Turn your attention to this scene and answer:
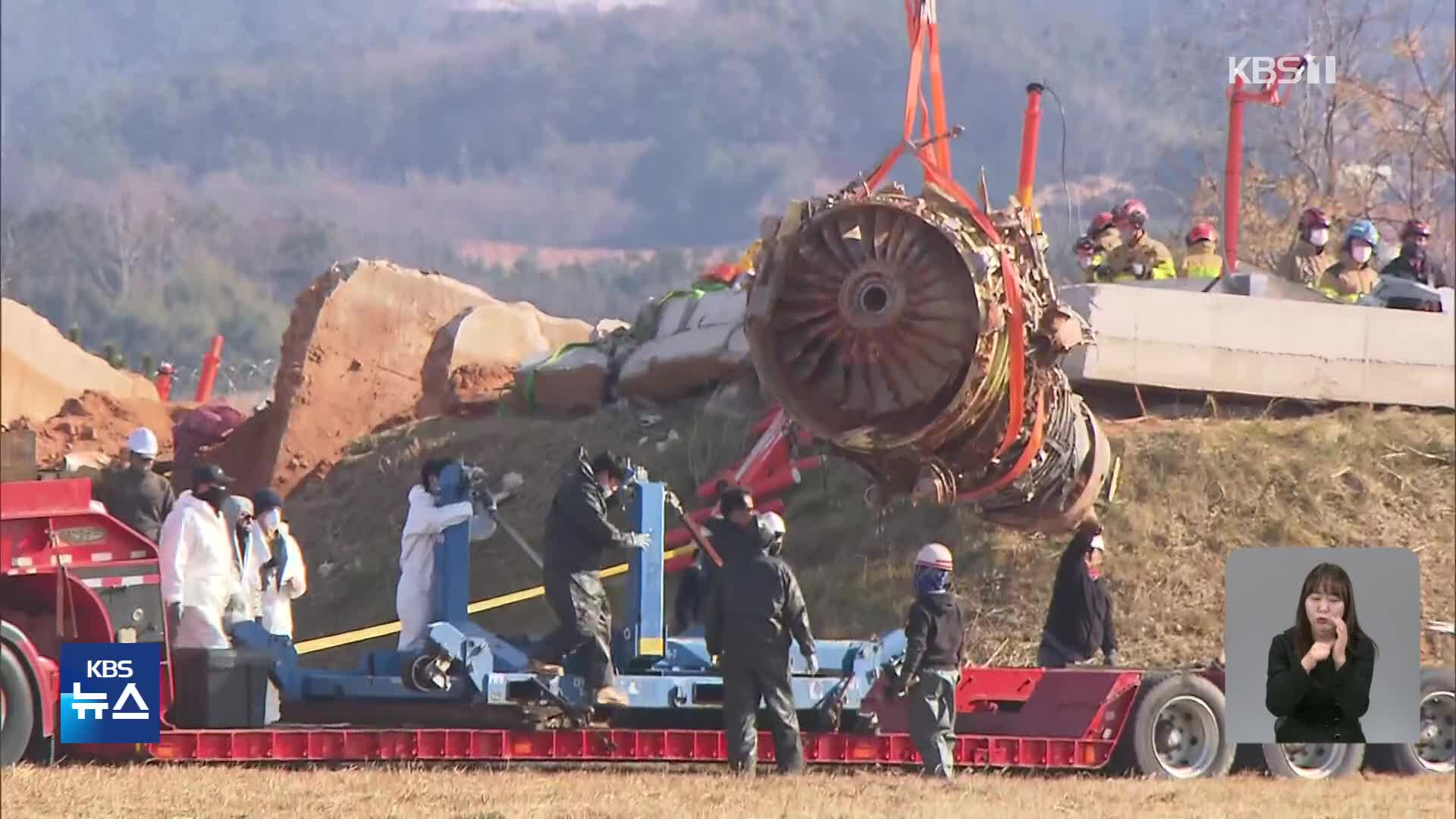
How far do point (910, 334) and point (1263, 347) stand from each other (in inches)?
313

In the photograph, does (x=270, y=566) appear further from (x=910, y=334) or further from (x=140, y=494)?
(x=910, y=334)

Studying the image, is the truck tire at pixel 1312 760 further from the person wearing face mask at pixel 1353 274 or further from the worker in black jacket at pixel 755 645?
the person wearing face mask at pixel 1353 274

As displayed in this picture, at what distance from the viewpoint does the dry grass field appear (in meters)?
14.2

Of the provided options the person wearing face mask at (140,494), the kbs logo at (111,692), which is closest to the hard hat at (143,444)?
the person wearing face mask at (140,494)

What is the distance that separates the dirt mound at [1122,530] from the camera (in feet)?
73.8

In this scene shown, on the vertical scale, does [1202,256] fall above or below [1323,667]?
above

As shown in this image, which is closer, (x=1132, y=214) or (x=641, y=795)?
(x=641, y=795)

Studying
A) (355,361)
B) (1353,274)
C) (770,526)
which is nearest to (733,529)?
(770,526)

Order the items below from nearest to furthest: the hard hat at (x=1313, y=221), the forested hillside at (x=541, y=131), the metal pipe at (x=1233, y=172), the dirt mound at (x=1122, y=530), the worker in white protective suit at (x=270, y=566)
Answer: the worker in white protective suit at (x=270, y=566) < the dirt mound at (x=1122, y=530) < the metal pipe at (x=1233, y=172) < the hard hat at (x=1313, y=221) < the forested hillside at (x=541, y=131)

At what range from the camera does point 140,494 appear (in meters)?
19.0

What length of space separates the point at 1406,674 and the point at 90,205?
24.3 metres

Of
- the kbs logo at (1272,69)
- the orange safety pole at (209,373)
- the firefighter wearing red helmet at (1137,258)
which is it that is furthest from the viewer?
the orange safety pole at (209,373)

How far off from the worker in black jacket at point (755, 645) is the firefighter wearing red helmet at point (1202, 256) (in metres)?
9.22

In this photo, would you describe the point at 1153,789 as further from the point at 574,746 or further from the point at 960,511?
the point at 960,511
